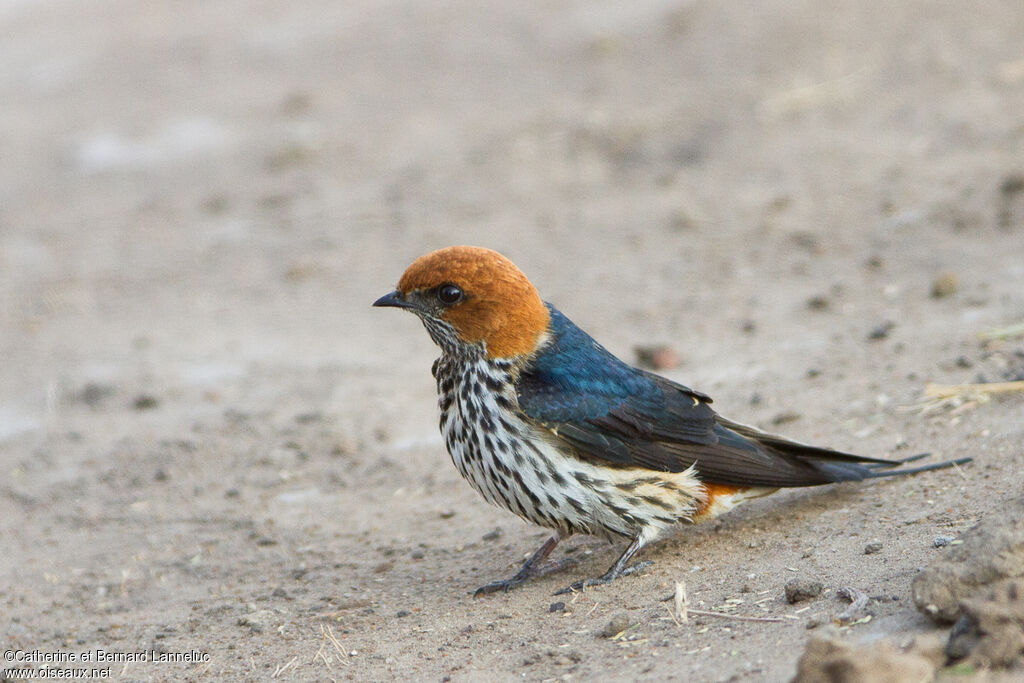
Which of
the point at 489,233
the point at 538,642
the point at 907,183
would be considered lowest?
the point at 538,642

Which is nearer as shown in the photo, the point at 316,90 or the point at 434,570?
the point at 434,570

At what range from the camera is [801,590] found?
396cm

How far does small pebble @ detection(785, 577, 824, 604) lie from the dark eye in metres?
1.76

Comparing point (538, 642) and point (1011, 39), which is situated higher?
point (1011, 39)

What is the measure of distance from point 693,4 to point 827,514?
7264 mm

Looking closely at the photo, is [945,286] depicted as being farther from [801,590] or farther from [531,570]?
[801,590]

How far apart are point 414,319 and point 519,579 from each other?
360cm

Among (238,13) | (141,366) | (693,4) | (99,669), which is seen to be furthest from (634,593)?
(238,13)

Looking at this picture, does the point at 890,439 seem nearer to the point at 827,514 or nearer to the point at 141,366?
the point at 827,514

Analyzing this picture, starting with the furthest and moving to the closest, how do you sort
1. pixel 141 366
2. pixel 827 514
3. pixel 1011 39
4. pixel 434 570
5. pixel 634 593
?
1. pixel 1011 39
2. pixel 141 366
3. pixel 434 570
4. pixel 827 514
5. pixel 634 593

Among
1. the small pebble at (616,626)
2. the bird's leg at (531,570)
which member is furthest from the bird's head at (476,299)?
the small pebble at (616,626)

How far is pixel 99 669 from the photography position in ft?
14.7

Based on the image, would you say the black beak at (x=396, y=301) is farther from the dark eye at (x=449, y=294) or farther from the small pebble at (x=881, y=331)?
the small pebble at (x=881, y=331)

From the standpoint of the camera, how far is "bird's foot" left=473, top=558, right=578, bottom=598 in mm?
4824
